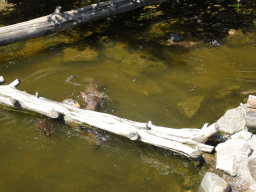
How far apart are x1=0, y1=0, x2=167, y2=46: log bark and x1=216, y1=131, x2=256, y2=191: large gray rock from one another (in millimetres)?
5564

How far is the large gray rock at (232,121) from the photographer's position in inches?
194

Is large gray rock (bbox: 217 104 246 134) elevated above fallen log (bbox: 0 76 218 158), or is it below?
below

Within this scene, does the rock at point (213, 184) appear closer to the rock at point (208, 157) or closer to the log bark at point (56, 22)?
the rock at point (208, 157)

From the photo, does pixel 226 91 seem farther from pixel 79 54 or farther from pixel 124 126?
pixel 79 54

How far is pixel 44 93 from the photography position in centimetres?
605

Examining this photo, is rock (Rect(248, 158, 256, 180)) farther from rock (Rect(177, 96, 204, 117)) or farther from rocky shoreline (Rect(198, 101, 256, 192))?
rock (Rect(177, 96, 204, 117))

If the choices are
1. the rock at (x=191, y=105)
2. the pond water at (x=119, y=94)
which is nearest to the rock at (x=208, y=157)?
the pond water at (x=119, y=94)

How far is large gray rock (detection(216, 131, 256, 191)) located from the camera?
13.6 feet

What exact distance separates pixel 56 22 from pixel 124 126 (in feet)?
14.4

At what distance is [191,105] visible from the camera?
567cm

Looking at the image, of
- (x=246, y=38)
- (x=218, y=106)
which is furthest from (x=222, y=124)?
(x=246, y=38)

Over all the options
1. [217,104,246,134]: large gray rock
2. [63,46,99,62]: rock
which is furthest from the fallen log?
[63,46,99,62]: rock

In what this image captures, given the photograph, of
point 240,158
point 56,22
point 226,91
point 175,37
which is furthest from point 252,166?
point 56,22

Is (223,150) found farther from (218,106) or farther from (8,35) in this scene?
(8,35)
